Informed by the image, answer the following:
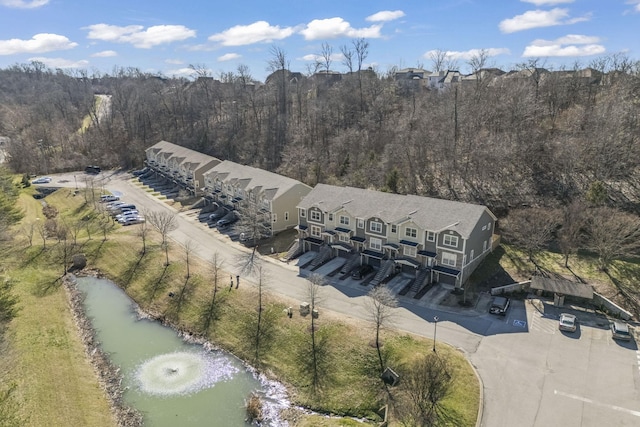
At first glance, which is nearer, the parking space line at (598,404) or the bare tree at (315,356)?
the parking space line at (598,404)

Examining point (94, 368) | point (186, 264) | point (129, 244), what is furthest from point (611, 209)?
point (129, 244)

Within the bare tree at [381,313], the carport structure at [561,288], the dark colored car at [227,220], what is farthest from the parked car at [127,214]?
the carport structure at [561,288]

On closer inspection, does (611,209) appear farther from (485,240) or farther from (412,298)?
(412,298)

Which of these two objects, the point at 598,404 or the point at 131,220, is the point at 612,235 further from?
the point at 131,220

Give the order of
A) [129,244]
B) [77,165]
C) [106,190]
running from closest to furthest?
[129,244] < [106,190] < [77,165]

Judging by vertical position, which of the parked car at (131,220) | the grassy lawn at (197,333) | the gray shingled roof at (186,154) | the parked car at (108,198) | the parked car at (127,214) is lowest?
the grassy lawn at (197,333)

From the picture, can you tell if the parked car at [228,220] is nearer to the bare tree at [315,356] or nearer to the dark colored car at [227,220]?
the dark colored car at [227,220]
